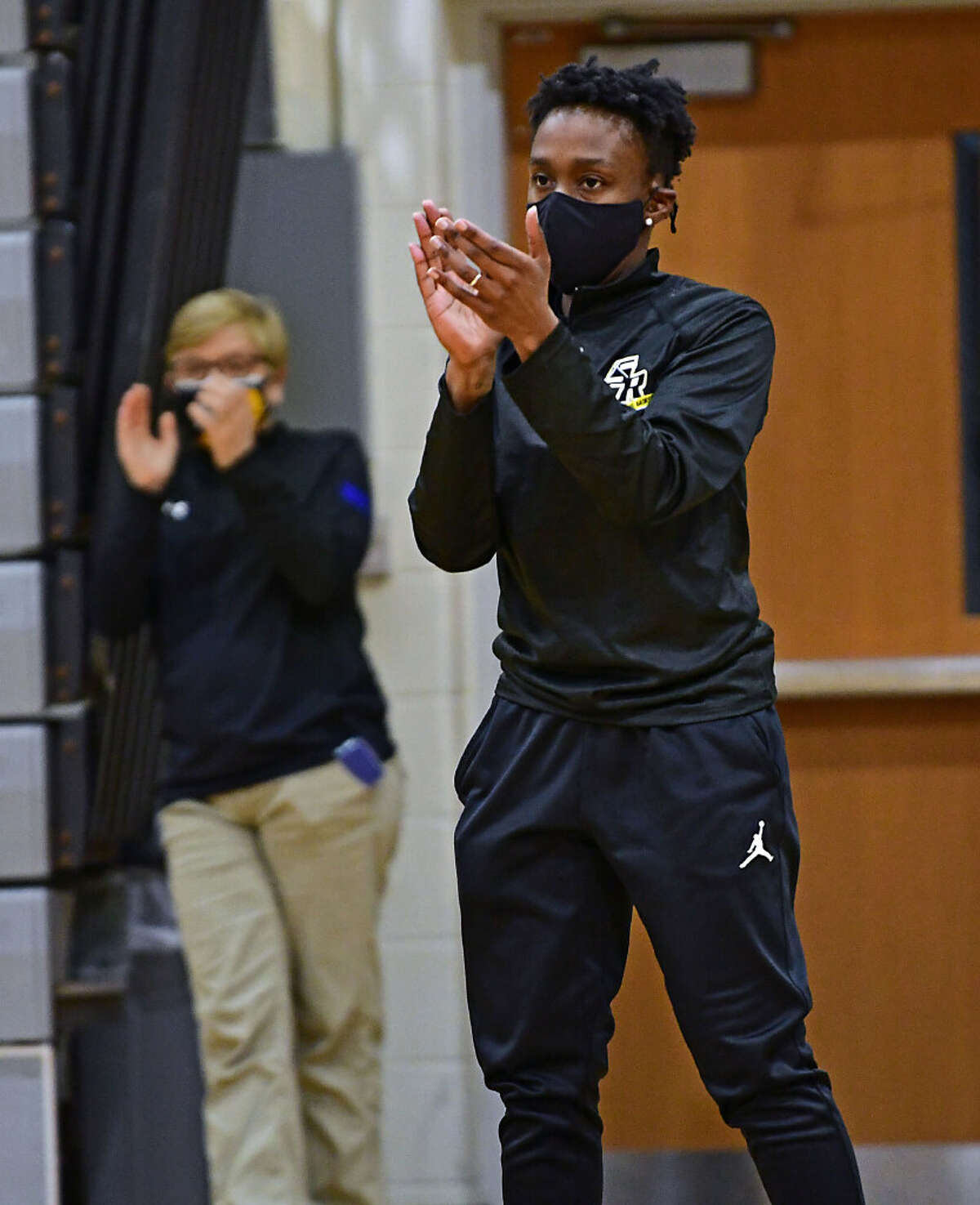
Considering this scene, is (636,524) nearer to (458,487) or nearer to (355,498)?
(458,487)

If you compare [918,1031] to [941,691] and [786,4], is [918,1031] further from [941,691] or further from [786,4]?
[786,4]

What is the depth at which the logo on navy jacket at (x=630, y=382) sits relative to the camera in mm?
1613

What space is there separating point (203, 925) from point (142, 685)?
0.44 meters

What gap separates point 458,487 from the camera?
5.39 feet

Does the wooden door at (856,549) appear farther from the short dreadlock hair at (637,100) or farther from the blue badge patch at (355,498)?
the short dreadlock hair at (637,100)

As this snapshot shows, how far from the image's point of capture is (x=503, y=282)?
56.1 inches

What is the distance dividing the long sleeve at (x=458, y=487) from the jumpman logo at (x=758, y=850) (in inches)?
15.0

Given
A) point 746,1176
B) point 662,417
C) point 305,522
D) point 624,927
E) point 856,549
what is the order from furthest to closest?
point 856,549 < point 746,1176 < point 305,522 < point 624,927 < point 662,417

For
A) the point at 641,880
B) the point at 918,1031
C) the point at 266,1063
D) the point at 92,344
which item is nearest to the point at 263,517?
the point at 92,344

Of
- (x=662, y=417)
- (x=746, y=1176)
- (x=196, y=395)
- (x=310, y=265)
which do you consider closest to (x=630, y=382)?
(x=662, y=417)

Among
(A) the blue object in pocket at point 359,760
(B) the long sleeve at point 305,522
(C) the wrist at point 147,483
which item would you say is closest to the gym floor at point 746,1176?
(A) the blue object in pocket at point 359,760

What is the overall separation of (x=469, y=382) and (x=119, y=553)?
1265 mm

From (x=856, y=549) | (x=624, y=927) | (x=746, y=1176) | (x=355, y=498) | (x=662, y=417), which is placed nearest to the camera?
(x=662, y=417)

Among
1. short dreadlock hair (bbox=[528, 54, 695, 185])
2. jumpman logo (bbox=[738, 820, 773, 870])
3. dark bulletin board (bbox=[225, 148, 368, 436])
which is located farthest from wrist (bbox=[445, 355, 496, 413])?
dark bulletin board (bbox=[225, 148, 368, 436])
